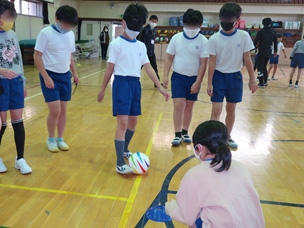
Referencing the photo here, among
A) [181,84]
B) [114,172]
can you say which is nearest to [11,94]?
[114,172]

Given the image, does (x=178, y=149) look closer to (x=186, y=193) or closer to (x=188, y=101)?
(x=188, y=101)

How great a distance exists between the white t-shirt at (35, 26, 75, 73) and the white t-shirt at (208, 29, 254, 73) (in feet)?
4.94

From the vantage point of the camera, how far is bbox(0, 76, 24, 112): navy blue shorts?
2471mm

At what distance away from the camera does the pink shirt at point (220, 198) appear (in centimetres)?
126

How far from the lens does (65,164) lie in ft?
9.68

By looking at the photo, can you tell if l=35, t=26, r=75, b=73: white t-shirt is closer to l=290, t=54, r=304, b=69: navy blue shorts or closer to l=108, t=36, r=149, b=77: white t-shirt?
l=108, t=36, r=149, b=77: white t-shirt

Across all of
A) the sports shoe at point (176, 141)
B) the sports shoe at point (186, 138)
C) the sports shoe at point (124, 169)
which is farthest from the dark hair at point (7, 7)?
the sports shoe at point (186, 138)

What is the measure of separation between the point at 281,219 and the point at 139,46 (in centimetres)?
178

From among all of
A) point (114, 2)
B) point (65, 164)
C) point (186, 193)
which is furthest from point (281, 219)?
point (114, 2)

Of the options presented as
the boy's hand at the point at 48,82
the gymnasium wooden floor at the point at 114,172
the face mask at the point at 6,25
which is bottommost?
the gymnasium wooden floor at the point at 114,172

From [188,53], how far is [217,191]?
233cm

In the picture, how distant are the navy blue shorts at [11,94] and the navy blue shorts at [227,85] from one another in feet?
6.55

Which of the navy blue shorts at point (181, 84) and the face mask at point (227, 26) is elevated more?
the face mask at point (227, 26)

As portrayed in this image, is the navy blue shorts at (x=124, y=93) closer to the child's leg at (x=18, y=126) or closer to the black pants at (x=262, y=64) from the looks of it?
the child's leg at (x=18, y=126)
